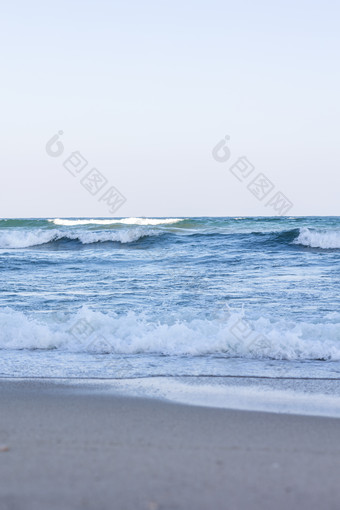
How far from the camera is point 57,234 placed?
2273 cm

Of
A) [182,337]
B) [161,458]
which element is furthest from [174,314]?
[161,458]

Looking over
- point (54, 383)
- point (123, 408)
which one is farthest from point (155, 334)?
point (123, 408)

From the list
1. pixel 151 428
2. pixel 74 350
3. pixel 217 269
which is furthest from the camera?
pixel 217 269

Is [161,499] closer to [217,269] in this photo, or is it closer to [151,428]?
[151,428]

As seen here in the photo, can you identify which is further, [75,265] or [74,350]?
[75,265]

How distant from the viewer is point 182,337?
6.60 m

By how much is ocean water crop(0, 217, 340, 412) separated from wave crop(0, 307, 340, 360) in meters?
0.01

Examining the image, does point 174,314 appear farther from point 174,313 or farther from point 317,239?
point 317,239

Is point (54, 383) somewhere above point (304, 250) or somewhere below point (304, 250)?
above

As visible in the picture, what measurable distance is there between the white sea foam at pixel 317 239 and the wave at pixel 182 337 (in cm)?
1099

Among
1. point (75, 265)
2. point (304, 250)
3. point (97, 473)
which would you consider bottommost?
point (304, 250)

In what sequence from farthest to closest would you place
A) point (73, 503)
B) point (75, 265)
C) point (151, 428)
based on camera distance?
point (75, 265)
point (151, 428)
point (73, 503)

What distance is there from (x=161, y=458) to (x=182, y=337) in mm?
3881

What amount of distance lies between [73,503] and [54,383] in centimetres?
262
